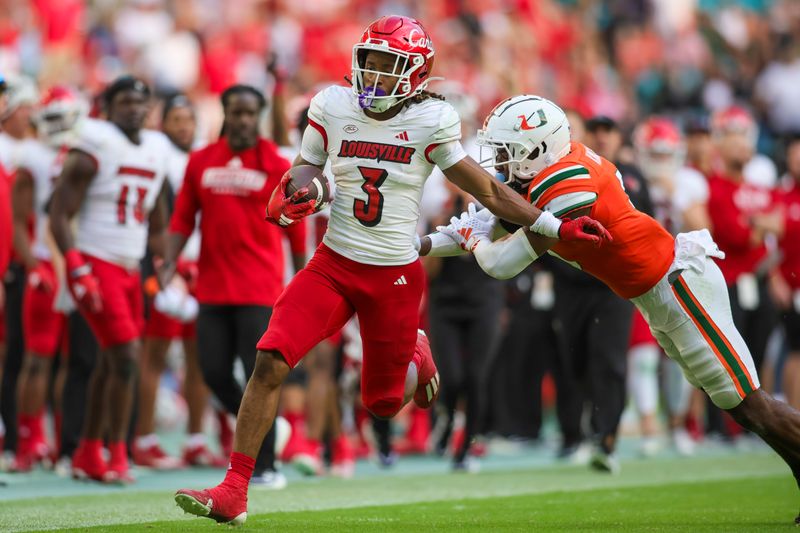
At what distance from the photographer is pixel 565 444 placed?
36.3 feet

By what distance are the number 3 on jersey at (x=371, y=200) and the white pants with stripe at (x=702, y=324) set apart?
4.43ft

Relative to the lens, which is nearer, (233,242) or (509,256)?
(509,256)

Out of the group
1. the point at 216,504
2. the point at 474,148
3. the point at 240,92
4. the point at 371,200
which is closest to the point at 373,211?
the point at 371,200

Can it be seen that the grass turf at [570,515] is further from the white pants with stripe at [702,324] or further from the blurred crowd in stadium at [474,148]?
the blurred crowd in stadium at [474,148]

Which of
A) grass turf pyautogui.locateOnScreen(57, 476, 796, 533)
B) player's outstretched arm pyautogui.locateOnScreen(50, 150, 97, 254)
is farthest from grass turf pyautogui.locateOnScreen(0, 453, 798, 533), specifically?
player's outstretched arm pyautogui.locateOnScreen(50, 150, 97, 254)

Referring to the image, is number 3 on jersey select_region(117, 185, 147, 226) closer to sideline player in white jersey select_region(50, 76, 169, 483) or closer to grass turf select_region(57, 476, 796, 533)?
sideline player in white jersey select_region(50, 76, 169, 483)

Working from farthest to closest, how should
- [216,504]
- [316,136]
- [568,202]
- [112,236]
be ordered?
[112,236] < [316,136] < [568,202] < [216,504]

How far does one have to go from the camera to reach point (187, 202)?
8414 mm

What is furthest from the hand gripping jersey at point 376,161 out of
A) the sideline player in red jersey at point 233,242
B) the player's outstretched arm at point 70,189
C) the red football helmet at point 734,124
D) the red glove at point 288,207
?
the red football helmet at point 734,124

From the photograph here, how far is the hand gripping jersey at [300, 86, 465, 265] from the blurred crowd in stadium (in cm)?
284

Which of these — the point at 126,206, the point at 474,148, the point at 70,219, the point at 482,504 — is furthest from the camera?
the point at 474,148

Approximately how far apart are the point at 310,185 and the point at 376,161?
38cm

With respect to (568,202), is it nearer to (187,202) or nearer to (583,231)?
(583,231)

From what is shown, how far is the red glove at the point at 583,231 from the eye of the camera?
5.88m
